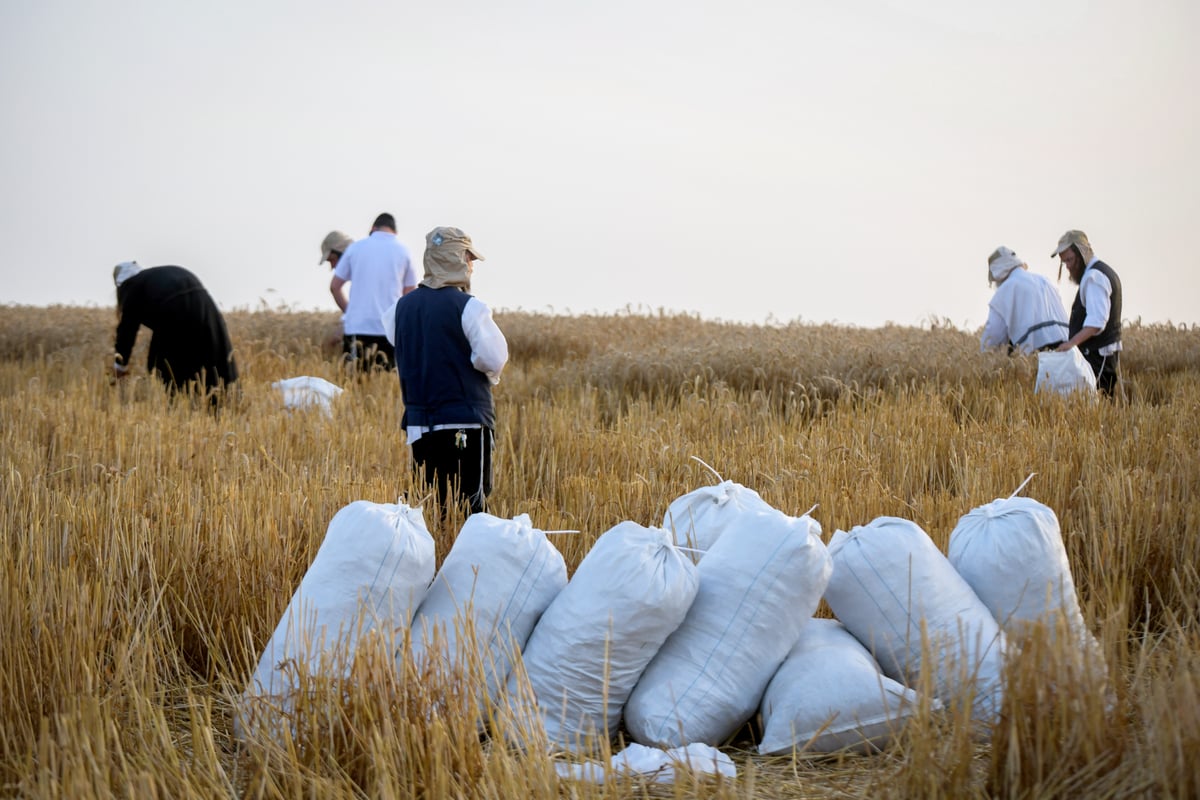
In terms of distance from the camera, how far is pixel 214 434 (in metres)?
5.60

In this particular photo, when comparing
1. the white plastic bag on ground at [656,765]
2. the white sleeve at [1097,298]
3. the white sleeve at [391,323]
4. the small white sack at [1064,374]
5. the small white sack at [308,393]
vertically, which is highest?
the white sleeve at [1097,298]

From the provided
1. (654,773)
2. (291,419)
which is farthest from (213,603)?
(291,419)

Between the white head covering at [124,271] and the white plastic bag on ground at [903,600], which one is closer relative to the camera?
the white plastic bag on ground at [903,600]

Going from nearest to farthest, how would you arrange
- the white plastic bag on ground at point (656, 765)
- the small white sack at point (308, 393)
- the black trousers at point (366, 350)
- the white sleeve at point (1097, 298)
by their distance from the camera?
the white plastic bag on ground at point (656, 765) < the small white sack at point (308, 393) < the white sleeve at point (1097, 298) < the black trousers at point (366, 350)

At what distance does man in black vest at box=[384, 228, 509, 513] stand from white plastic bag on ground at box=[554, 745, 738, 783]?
2.32 meters

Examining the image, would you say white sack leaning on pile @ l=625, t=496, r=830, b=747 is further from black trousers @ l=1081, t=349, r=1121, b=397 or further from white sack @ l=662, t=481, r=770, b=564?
black trousers @ l=1081, t=349, r=1121, b=397

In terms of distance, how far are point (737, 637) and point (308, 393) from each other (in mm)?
5616

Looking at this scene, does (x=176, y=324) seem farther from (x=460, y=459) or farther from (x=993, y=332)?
(x=993, y=332)

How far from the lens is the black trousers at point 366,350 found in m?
9.20

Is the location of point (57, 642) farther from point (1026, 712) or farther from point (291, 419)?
point (291, 419)

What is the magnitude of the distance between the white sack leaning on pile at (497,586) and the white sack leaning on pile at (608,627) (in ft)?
0.41

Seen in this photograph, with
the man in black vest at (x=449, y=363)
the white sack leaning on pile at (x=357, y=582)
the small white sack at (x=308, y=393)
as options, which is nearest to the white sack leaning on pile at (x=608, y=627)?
the white sack leaning on pile at (x=357, y=582)

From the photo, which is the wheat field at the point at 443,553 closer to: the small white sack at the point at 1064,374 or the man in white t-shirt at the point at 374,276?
the small white sack at the point at 1064,374

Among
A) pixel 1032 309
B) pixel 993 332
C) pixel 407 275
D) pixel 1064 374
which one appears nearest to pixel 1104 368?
pixel 1032 309
